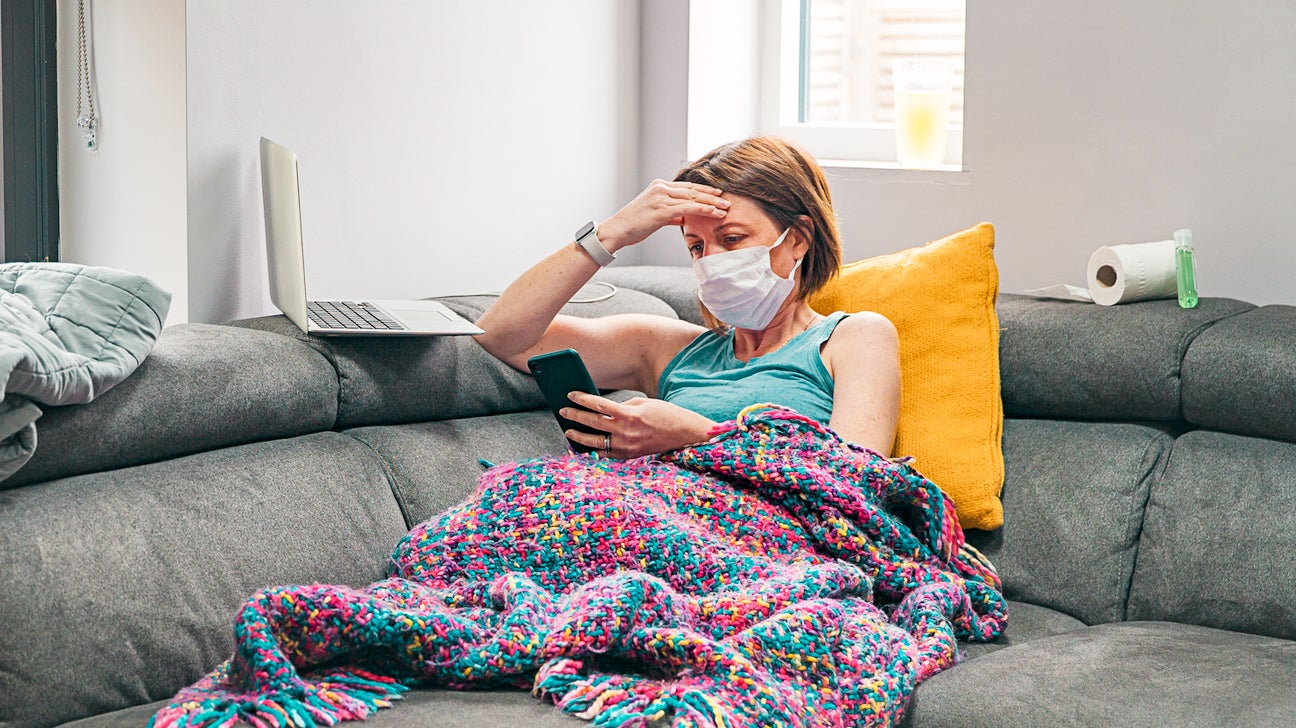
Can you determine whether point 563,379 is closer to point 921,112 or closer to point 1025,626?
point 1025,626

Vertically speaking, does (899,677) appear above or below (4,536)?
below

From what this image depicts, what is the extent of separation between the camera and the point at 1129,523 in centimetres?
181

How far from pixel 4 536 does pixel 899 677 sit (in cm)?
102

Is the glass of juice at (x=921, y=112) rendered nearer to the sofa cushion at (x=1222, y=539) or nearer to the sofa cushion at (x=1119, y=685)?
the sofa cushion at (x=1222, y=539)

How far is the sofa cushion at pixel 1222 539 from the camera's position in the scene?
1.65m

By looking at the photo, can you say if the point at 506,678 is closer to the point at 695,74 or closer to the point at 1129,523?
the point at 1129,523

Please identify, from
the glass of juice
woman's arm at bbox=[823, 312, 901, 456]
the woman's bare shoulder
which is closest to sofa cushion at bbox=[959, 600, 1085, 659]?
woman's arm at bbox=[823, 312, 901, 456]

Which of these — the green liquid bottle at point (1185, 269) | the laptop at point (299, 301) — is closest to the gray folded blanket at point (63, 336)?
the laptop at point (299, 301)

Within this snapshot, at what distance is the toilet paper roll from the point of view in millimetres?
1963

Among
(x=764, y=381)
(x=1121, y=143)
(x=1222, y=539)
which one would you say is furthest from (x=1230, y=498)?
(x=1121, y=143)

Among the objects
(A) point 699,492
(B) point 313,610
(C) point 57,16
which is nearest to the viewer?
(B) point 313,610

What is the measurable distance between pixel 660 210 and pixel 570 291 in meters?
0.21

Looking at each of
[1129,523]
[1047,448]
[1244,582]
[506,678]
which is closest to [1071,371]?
[1047,448]

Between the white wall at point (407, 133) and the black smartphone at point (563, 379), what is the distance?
0.57 metres
